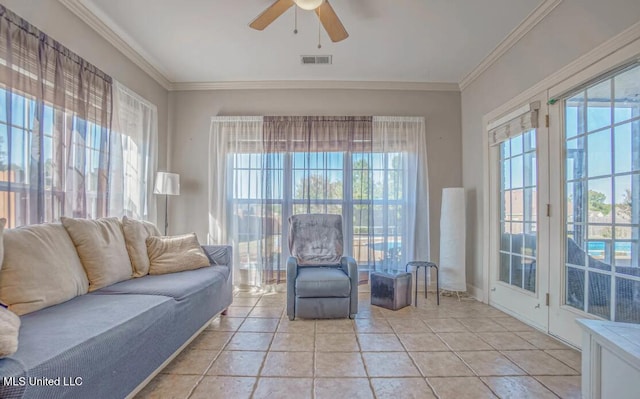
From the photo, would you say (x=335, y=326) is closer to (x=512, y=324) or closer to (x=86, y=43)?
(x=512, y=324)

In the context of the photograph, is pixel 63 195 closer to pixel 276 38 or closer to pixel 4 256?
pixel 4 256

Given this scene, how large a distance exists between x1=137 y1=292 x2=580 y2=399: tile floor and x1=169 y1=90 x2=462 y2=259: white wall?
1498mm

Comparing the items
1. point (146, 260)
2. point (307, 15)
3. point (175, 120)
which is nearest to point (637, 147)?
point (307, 15)

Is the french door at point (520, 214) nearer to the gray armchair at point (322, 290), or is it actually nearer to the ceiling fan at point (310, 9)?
the gray armchair at point (322, 290)

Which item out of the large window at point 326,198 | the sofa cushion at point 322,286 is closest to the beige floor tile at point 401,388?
the sofa cushion at point 322,286

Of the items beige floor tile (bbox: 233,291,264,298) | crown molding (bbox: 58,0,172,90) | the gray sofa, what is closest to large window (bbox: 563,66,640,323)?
the gray sofa

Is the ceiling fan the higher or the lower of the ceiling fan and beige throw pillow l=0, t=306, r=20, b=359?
the higher

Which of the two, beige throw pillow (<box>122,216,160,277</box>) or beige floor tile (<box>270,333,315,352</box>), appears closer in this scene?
beige floor tile (<box>270,333,315,352</box>)

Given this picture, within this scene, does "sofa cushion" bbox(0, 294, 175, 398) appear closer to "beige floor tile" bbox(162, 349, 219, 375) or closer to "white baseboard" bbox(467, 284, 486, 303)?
"beige floor tile" bbox(162, 349, 219, 375)

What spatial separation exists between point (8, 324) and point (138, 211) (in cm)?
233

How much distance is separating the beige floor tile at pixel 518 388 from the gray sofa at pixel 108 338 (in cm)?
200

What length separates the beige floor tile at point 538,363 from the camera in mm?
1992

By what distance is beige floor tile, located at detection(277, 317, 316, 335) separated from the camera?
Answer: 266 cm

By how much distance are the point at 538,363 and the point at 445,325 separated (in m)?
0.79
